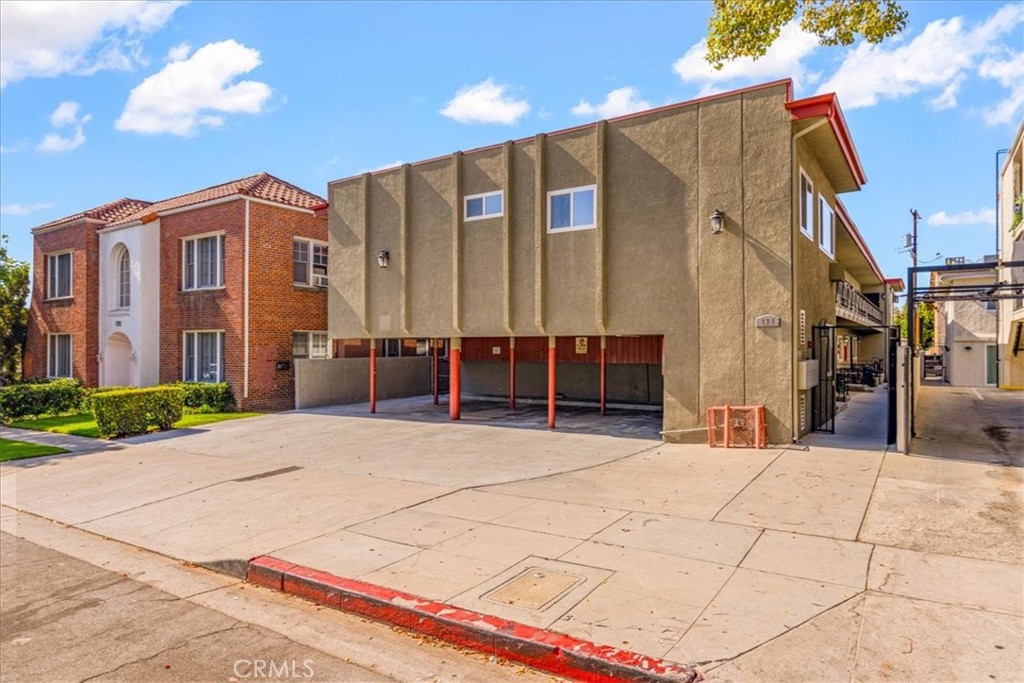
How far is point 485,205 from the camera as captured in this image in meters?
15.5

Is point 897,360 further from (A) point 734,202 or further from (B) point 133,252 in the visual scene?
(B) point 133,252

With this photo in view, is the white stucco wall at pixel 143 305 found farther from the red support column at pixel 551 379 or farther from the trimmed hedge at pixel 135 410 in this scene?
the red support column at pixel 551 379

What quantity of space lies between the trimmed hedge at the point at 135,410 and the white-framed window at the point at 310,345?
4914 millimetres

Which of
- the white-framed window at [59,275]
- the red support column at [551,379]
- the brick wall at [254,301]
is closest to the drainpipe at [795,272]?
the red support column at [551,379]

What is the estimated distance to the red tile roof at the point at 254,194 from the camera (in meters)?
20.5

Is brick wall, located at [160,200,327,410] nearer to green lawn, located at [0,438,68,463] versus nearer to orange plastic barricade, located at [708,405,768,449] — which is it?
green lawn, located at [0,438,68,463]

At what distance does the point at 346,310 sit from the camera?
1844 centimetres

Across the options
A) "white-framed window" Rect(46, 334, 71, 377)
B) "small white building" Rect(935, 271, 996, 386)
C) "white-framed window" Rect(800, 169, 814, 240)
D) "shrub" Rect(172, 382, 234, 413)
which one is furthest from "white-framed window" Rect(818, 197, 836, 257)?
"white-framed window" Rect(46, 334, 71, 377)

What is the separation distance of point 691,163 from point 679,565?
910 centimetres

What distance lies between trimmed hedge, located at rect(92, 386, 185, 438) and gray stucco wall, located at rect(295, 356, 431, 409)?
4307 millimetres

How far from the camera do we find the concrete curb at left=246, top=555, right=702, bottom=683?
13.0 ft

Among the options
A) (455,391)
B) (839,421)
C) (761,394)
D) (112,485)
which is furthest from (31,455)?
(839,421)

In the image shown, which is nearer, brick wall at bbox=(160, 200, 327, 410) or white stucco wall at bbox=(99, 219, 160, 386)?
brick wall at bbox=(160, 200, 327, 410)

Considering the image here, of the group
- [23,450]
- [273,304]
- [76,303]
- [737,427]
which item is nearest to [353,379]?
[273,304]
